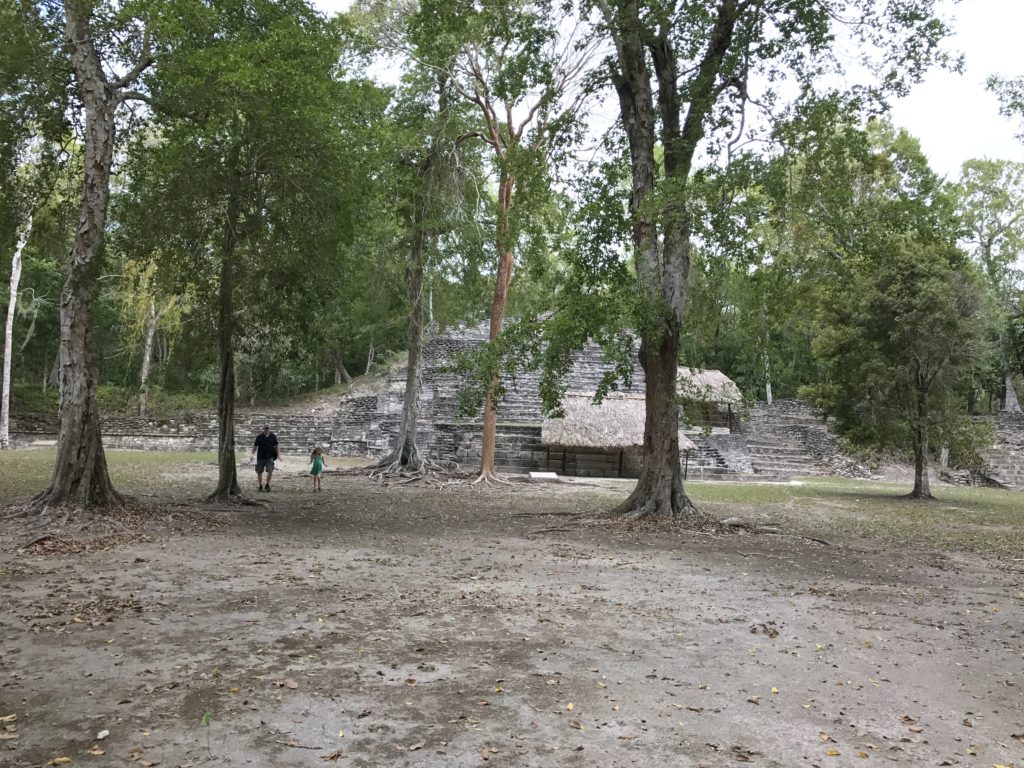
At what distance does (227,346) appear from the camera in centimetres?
1085

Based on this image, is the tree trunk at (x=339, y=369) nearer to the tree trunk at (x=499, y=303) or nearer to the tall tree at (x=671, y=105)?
the tree trunk at (x=499, y=303)

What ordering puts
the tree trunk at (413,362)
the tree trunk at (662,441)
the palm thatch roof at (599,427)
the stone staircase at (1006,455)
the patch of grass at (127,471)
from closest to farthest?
the tree trunk at (662,441) → the patch of grass at (127,471) → the tree trunk at (413,362) → the palm thatch roof at (599,427) → the stone staircase at (1006,455)

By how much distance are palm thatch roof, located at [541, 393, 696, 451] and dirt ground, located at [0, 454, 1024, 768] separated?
12621 millimetres

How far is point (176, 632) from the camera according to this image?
185 inches

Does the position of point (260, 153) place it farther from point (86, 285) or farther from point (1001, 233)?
point (1001, 233)

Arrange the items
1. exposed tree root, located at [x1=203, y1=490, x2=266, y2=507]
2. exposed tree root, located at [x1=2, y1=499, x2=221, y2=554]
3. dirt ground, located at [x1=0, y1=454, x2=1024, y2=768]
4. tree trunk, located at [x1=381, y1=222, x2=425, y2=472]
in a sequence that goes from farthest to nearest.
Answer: tree trunk, located at [x1=381, y1=222, x2=425, y2=472], exposed tree root, located at [x1=203, y1=490, x2=266, y2=507], exposed tree root, located at [x1=2, y1=499, x2=221, y2=554], dirt ground, located at [x1=0, y1=454, x2=1024, y2=768]

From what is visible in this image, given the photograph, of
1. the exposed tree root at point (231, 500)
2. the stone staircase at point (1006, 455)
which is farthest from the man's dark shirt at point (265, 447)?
the stone staircase at point (1006, 455)

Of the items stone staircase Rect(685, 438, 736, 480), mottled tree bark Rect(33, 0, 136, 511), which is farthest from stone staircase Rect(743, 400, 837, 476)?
mottled tree bark Rect(33, 0, 136, 511)

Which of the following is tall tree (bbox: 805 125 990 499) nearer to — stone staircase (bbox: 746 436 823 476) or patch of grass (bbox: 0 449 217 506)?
stone staircase (bbox: 746 436 823 476)

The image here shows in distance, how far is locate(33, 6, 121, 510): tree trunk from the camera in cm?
878

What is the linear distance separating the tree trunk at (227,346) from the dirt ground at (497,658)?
3346 millimetres

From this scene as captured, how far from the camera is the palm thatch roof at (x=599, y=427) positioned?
21.0 meters

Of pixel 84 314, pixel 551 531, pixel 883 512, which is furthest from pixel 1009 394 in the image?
pixel 84 314

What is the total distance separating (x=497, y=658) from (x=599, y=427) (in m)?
17.5
